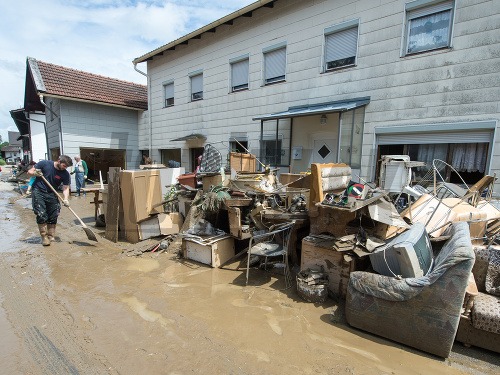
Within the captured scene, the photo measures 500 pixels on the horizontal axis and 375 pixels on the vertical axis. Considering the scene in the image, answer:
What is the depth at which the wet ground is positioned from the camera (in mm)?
2248

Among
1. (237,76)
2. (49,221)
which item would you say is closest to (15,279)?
(49,221)

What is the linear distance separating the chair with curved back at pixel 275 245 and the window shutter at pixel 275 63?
20.2ft

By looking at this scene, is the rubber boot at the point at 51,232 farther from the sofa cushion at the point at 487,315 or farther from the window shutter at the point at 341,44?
the window shutter at the point at 341,44

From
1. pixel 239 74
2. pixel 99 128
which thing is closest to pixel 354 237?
pixel 239 74

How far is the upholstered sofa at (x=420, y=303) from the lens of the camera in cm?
232

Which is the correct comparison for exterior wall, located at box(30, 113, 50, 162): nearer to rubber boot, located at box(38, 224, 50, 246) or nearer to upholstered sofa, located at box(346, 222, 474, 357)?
rubber boot, located at box(38, 224, 50, 246)

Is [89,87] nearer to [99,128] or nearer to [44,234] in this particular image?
[99,128]

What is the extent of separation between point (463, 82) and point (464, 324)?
5199 millimetres

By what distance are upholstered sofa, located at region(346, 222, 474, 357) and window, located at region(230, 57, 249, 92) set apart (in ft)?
27.5

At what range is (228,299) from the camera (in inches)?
131

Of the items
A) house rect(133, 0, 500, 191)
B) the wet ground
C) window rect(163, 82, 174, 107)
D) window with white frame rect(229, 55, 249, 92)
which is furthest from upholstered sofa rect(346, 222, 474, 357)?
window rect(163, 82, 174, 107)

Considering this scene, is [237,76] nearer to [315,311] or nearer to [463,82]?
[463,82]

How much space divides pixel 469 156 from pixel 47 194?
892 centimetres

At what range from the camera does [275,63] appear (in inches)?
339
